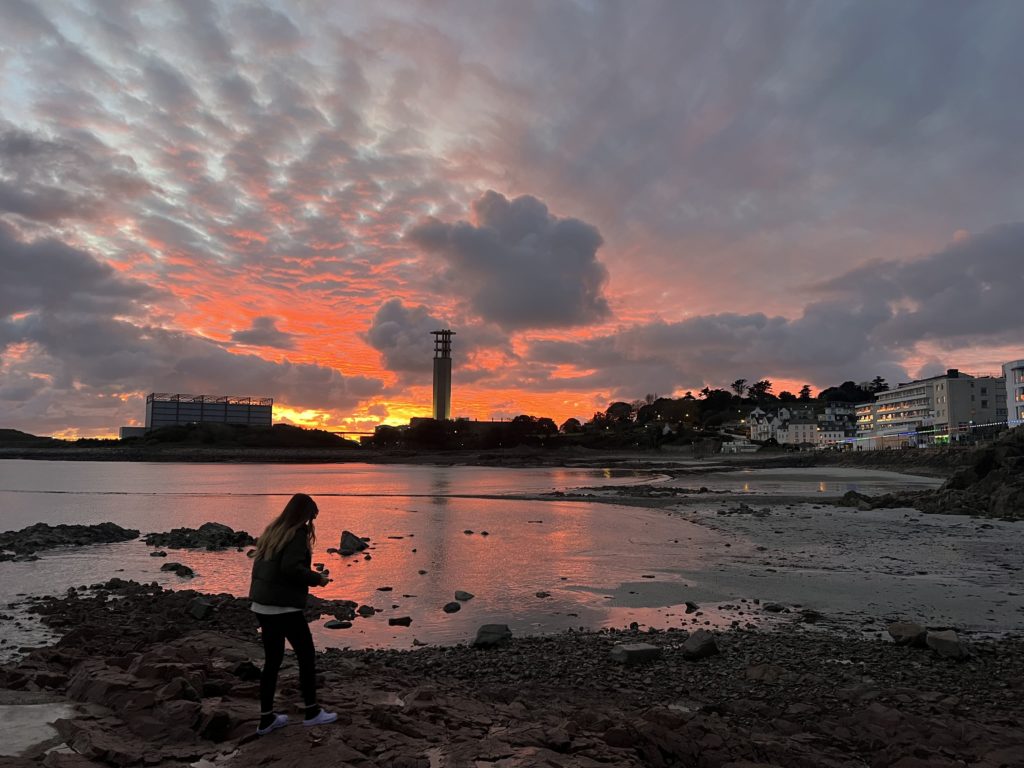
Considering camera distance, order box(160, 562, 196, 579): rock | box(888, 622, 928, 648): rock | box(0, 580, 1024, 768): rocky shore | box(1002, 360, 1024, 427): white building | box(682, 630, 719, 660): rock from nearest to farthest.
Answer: box(0, 580, 1024, 768): rocky shore < box(682, 630, 719, 660): rock < box(888, 622, 928, 648): rock < box(160, 562, 196, 579): rock < box(1002, 360, 1024, 427): white building

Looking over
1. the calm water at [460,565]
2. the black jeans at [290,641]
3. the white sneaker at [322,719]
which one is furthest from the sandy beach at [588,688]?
the calm water at [460,565]

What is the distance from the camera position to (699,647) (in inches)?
402

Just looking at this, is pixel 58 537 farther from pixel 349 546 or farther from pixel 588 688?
pixel 588 688

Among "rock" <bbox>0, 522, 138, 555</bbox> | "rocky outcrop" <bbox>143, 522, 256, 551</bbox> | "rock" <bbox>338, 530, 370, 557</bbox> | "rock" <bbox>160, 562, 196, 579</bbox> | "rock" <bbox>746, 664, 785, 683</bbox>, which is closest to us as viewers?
"rock" <bbox>746, 664, 785, 683</bbox>

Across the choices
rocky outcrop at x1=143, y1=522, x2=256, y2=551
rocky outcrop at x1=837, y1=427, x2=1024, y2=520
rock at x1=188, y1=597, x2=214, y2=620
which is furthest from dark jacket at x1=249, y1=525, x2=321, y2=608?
rocky outcrop at x1=837, y1=427, x2=1024, y2=520

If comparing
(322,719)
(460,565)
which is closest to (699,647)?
(322,719)

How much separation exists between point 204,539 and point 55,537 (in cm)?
605

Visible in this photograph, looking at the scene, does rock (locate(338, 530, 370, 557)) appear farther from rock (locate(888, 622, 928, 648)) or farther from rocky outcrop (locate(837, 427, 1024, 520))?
rocky outcrop (locate(837, 427, 1024, 520))

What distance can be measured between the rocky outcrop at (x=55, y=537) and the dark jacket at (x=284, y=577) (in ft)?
71.6

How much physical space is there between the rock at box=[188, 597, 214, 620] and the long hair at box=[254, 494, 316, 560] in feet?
26.7

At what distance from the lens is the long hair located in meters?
6.68

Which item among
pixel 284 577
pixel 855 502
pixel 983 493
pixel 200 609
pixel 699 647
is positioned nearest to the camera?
pixel 284 577

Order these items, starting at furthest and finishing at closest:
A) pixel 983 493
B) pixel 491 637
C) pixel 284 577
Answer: pixel 983 493 < pixel 491 637 < pixel 284 577

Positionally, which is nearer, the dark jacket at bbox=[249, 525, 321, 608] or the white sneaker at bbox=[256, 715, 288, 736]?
the white sneaker at bbox=[256, 715, 288, 736]
